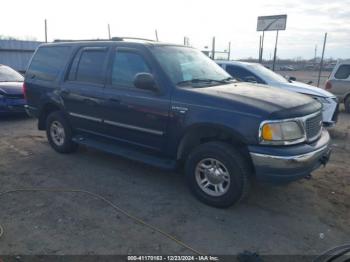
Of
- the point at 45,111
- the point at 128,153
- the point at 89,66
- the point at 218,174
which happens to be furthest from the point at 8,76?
the point at 218,174

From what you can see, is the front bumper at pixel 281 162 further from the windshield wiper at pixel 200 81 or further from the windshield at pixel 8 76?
the windshield at pixel 8 76

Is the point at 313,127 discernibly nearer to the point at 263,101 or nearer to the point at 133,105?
the point at 263,101

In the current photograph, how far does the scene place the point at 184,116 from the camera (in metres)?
4.12

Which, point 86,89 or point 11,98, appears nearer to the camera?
point 86,89

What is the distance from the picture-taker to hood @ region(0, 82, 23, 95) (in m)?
8.85

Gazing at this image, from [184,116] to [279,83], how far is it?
15.7 ft

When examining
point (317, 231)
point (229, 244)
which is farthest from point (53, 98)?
point (317, 231)

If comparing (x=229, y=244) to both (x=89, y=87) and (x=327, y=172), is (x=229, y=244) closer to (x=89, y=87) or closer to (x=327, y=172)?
(x=327, y=172)

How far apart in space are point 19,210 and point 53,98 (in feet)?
8.08

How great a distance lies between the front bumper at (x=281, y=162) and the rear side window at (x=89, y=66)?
273 centimetres

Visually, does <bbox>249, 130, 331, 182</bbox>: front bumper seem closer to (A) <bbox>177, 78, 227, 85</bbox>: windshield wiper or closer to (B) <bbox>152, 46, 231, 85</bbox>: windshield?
(A) <bbox>177, 78, 227, 85</bbox>: windshield wiper

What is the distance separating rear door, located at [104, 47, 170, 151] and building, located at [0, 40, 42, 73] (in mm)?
19467

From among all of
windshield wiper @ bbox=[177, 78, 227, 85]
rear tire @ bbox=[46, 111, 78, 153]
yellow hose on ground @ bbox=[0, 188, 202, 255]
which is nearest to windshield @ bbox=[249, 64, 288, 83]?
windshield wiper @ bbox=[177, 78, 227, 85]

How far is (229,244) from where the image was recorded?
3.32 meters
